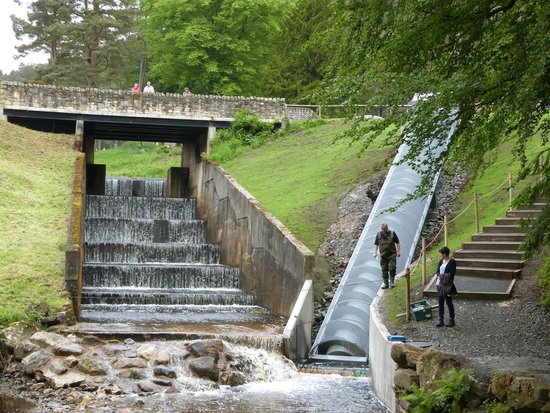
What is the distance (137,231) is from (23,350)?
1416cm

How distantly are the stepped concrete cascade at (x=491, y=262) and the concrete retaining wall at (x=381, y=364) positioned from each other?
2.49 m

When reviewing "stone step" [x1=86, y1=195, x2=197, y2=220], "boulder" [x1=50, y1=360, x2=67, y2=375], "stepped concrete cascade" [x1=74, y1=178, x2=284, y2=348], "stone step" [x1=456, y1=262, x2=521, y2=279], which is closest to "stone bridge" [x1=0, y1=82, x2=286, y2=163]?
"stone step" [x1=86, y1=195, x2=197, y2=220]

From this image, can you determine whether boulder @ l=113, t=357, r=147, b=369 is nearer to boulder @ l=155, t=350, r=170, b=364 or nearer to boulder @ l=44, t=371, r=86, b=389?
boulder @ l=155, t=350, r=170, b=364

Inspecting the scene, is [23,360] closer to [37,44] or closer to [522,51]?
[522,51]

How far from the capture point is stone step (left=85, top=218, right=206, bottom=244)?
29203 millimetres

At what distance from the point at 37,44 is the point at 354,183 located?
36.5 meters

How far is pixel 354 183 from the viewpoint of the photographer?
1131 inches

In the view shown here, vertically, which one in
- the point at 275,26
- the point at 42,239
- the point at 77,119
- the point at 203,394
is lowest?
the point at 203,394

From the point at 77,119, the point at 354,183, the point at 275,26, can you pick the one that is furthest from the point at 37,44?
the point at 354,183

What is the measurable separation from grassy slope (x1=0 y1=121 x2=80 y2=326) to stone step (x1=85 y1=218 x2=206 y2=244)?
1.56m

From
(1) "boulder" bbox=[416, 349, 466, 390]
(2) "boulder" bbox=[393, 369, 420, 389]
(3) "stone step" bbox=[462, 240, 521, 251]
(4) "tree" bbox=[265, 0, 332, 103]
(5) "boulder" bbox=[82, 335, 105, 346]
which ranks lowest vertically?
(5) "boulder" bbox=[82, 335, 105, 346]

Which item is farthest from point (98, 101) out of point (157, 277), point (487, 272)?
point (487, 272)

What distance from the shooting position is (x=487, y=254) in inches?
758

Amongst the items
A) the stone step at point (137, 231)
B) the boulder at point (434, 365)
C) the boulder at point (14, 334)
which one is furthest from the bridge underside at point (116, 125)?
the boulder at point (434, 365)
